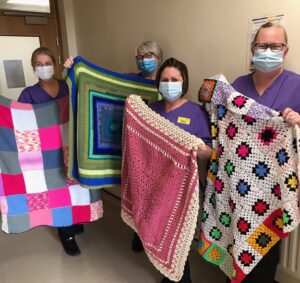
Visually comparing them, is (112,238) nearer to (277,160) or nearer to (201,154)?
(201,154)

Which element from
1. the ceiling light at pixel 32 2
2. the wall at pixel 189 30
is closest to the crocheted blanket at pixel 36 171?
the wall at pixel 189 30

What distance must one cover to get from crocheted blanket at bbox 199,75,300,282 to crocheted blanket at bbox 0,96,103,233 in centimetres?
87

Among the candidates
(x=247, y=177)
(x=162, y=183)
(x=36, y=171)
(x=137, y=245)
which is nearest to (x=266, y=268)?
(x=247, y=177)

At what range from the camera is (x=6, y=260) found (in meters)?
1.91

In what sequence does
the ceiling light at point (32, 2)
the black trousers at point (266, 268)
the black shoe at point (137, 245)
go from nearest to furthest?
the black trousers at point (266, 268) → the black shoe at point (137, 245) → the ceiling light at point (32, 2)

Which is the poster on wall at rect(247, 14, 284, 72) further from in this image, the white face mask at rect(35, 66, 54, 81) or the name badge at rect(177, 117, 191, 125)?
the white face mask at rect(35, 66, 54, 81)

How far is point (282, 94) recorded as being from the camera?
1104 millimetres

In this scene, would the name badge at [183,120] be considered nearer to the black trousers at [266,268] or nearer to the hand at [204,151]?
the hand at [204,151]

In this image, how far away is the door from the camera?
2.55 m

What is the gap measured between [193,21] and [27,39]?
5.67 feet

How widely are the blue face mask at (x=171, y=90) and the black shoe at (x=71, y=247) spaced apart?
1.23 metres

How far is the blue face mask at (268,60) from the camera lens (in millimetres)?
1082

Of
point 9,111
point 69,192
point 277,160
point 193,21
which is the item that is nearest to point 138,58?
point 193,21

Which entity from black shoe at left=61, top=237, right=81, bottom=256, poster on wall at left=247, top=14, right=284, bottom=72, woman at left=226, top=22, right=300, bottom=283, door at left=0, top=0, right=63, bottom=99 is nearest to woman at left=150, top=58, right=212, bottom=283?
woman at left=226, top=22, right=300, bottom=283
